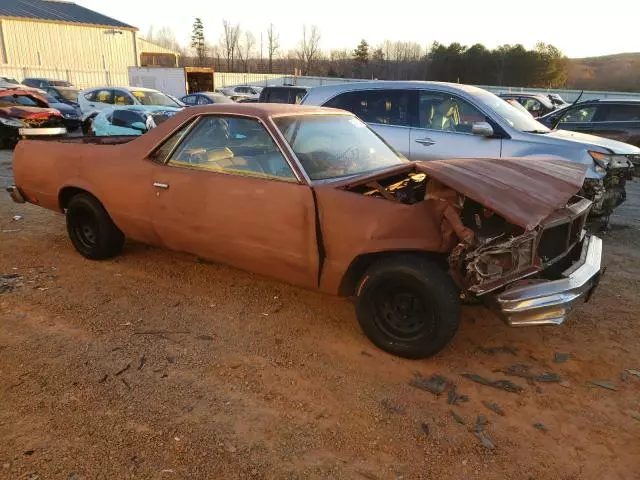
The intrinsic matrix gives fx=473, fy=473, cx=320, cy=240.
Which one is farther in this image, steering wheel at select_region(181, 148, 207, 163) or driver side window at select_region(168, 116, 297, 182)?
steering wheel at select_region(181, 148, 207, 163)

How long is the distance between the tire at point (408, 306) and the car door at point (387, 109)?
3.60 metres

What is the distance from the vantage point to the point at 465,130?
20.3 feet

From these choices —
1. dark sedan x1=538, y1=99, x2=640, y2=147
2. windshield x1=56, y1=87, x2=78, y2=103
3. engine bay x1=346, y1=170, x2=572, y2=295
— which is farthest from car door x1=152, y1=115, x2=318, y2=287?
windshield x1=56, y1=87, x2=78, y2=103

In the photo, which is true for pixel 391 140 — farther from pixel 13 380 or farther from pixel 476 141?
pixel 13 380

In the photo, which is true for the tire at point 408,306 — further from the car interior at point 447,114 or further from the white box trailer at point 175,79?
the white box trailer at point 175,79

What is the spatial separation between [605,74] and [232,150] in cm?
5233

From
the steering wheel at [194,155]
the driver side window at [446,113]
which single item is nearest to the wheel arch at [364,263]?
the steering wheel at [194,155]

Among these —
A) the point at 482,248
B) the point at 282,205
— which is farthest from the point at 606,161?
the point at 282,205

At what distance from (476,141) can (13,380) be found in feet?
17.8

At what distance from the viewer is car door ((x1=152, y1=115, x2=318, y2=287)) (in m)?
3.38

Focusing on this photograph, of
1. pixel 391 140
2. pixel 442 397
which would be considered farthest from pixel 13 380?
pixel 391 140

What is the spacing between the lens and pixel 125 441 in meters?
2.41

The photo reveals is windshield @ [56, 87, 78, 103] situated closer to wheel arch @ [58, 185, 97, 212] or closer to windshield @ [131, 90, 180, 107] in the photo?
windshield @ [131, 90, 180, 107]

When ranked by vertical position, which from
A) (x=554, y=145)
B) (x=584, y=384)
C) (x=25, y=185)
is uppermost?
(x=554, y=145)
